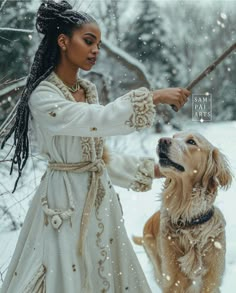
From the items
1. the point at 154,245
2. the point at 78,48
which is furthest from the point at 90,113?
the point at 154,245

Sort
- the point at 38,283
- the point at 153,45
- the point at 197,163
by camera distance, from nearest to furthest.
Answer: the point at 38,283
the point at 197,163
the point at 153,45

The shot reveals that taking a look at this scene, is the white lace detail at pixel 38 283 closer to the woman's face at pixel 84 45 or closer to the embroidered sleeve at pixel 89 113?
the embroidered sleeve at pixel 89 113

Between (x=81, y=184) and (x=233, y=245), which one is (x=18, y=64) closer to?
(x=233, y=245)

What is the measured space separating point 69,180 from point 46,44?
1.60 ft

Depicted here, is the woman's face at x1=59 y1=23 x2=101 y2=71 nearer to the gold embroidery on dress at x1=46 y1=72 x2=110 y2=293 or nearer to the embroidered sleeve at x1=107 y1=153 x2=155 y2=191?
the gold embroidery on dress at x1=46 y1=72 x2=110 y2=293

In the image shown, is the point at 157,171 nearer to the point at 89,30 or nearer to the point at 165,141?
the point at 165,141

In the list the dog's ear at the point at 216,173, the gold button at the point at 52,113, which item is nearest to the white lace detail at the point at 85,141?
the gold button at the point at 52,113

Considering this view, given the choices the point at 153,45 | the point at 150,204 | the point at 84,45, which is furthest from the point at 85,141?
the point at 153,45

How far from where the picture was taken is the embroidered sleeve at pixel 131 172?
2262 millimetres

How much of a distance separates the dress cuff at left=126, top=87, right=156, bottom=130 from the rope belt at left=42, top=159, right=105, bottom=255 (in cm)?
27

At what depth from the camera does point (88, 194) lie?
207 cm

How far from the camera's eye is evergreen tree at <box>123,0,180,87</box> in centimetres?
848

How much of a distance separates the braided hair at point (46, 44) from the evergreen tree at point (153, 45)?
Result: 6.15 metres

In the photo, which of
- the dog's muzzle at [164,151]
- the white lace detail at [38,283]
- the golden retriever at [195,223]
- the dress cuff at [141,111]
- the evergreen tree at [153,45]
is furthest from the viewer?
the evergreen tree at [153,45]
